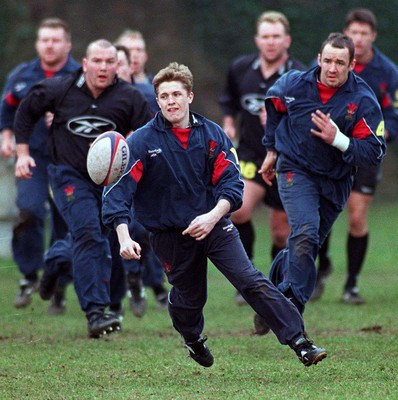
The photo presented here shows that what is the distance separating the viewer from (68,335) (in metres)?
8.95

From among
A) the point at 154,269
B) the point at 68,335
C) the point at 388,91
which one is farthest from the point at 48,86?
the point at 388,91

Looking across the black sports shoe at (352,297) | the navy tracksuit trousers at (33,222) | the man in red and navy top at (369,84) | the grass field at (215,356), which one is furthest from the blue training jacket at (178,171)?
the black sports shoe at (352,297)

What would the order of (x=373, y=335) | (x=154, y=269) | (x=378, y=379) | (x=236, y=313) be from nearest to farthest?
(x=378, y=379), (x=373, y=335), (x=236, y=313), (x=154, y=269)

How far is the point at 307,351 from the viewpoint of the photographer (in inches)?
260

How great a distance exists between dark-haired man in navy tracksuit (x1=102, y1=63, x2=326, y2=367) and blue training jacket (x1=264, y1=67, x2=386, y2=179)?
1234 millimetres

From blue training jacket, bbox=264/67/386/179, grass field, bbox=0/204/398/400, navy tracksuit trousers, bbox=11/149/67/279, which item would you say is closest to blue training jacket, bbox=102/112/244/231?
grass field, bbox=0/204/398/400

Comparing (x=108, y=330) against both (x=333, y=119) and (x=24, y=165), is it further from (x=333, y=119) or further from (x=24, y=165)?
(x=333, y=119)

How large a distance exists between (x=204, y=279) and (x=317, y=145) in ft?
5.14

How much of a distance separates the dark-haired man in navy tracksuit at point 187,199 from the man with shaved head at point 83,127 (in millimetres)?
1562

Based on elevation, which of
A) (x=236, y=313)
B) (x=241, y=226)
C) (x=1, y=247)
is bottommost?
(x=1, y=247)

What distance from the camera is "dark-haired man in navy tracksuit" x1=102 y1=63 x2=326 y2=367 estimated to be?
671 centimetres

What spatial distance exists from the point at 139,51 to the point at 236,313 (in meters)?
3.02

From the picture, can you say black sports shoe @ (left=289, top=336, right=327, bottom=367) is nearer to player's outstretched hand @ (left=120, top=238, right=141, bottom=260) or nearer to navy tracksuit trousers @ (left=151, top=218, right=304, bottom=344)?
navy tracksuit trousers @ (left=151, top=218, right=304, bottom=344)

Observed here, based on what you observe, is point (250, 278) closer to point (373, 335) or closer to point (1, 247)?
point (373, 335)
